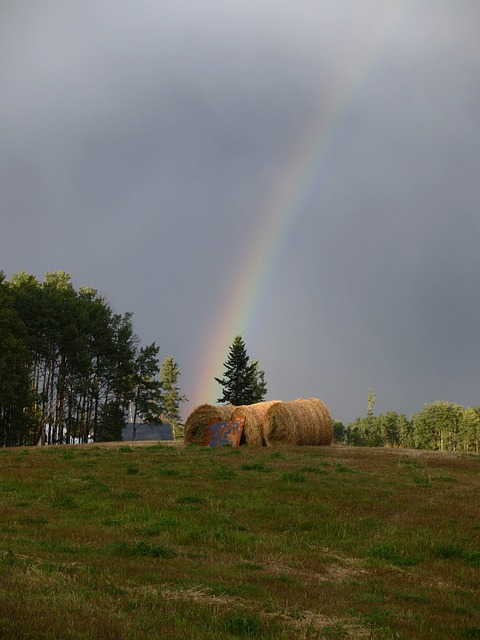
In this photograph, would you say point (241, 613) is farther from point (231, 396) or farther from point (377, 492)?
point (231, 396)

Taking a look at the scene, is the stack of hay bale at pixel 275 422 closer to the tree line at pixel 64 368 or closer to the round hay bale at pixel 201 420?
the round hay bale at pixel 201 420

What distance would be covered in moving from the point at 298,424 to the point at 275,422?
5.54ft

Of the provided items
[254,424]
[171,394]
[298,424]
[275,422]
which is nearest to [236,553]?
[275,422]

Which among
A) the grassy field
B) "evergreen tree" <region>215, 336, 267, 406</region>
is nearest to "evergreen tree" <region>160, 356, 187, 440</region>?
"evergreen tree" <region>215, 336, 267, 406</region>

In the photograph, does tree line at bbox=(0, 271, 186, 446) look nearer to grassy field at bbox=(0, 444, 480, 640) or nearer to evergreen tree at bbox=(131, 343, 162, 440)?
evergreen tree at bbox=(131, 343, 162, 440)

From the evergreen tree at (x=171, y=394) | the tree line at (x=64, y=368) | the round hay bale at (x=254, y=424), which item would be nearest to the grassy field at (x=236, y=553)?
the round hay bale at (x=254, y=424)

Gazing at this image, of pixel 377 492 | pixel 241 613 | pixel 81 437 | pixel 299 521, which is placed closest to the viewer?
pixel 241 613

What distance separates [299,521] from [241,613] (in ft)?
22.8

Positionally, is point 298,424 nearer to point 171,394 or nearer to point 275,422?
point 275,422

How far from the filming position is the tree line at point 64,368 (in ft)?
194

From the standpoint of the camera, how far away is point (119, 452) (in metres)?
30.8

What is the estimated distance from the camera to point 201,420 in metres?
41.8

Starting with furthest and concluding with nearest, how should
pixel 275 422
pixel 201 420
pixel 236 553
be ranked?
pixel 201 420
pixel 275 422
pixel 236 553

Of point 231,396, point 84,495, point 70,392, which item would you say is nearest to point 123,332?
point 70,392
